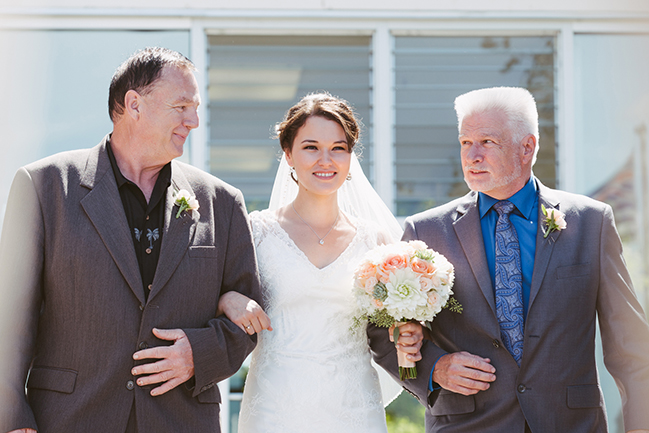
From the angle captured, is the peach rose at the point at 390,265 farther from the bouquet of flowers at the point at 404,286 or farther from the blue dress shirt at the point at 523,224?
the blue dress shirt at the point at 523,224

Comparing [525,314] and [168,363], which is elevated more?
[525,314]

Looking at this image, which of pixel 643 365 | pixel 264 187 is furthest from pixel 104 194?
pixel 264 187

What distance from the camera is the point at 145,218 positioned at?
2910 millimetres

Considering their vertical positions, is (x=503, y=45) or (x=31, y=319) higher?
(x=503, y=45)

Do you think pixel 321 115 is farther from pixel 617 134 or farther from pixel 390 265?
pixel 617 134

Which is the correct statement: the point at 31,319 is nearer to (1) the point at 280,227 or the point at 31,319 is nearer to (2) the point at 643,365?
(1) the point at 280,227

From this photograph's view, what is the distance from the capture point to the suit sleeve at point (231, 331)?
2.82 metres

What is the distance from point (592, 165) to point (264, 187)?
2982mm

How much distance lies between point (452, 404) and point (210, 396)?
1129mm

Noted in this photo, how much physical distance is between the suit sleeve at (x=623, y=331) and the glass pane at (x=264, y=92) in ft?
10.3

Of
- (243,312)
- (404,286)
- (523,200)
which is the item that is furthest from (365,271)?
(523,200)

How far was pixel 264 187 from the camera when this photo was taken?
5.95 m

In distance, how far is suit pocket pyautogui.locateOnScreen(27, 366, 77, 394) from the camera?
8.67 ft

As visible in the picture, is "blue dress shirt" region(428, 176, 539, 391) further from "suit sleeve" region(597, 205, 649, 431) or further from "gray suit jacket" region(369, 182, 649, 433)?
"suit sleeve" region(597, 205, 649, 431)
